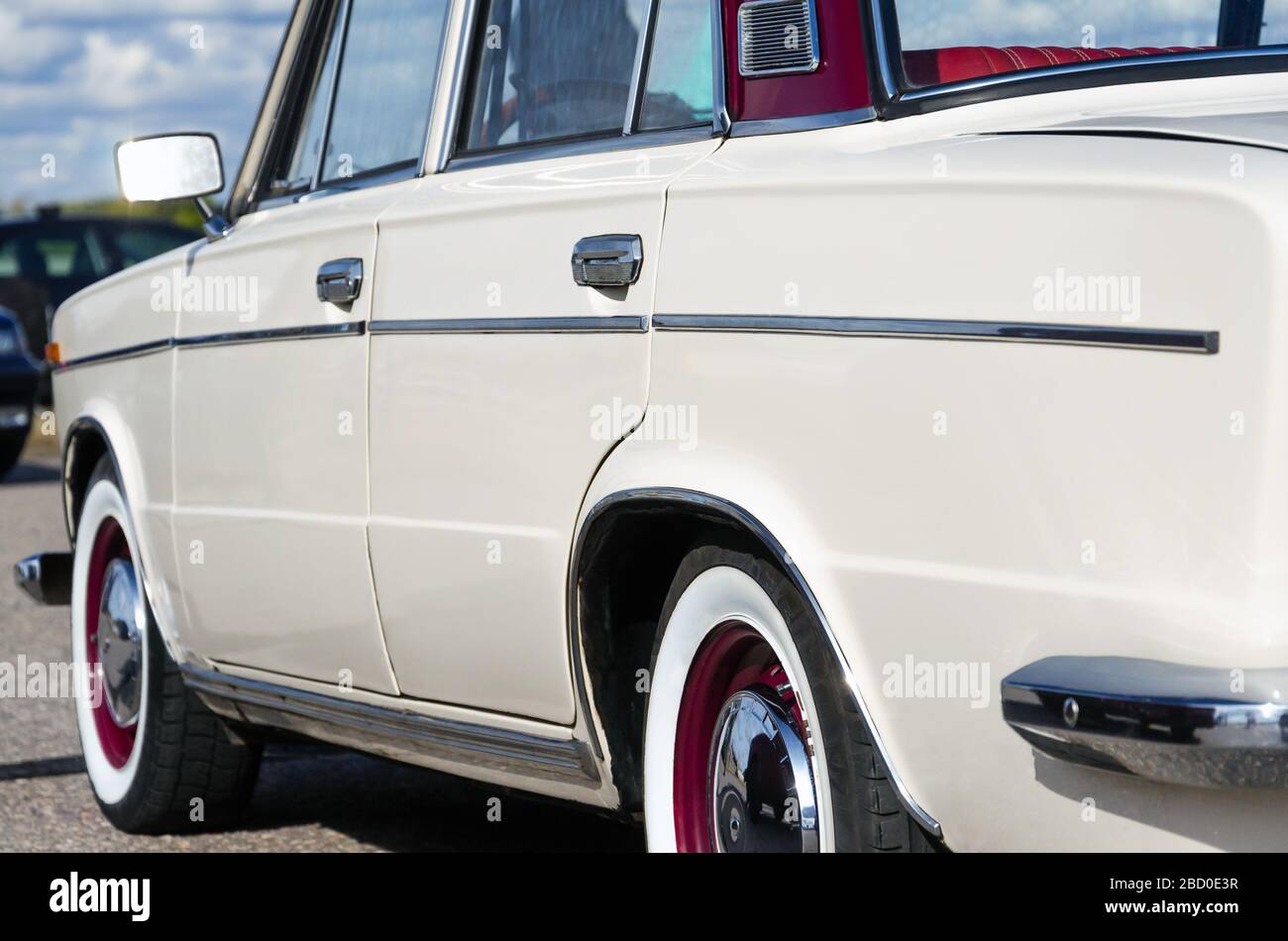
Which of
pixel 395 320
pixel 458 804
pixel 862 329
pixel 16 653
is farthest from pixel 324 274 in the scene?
pixel 16 653

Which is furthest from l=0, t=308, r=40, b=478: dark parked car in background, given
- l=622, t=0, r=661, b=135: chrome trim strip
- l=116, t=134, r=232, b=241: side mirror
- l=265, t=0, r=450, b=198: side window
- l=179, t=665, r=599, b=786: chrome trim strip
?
l=622, t=0, r=661, b=135: chrome trim strip

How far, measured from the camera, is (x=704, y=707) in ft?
9.85

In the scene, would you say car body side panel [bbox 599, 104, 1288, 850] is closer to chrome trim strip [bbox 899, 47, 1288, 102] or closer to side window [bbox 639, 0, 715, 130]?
chrome trim strip [bbox 899, 47, 1288, 102]

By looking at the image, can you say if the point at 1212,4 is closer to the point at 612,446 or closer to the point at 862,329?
the point at 862,329

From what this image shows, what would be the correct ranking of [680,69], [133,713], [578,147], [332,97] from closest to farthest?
[680,69]
[578,147]
[332,97]
[133,713]

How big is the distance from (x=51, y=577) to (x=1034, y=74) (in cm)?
348

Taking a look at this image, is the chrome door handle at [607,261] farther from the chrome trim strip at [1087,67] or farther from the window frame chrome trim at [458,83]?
the window frame chrome trim at [458,83]

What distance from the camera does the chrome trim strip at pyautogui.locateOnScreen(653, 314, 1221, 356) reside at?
2.13m

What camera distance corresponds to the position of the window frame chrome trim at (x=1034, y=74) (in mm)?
2688

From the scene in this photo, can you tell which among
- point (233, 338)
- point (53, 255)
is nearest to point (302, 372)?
point (233, 338)

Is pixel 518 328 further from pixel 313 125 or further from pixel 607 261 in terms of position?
pixel 313 125

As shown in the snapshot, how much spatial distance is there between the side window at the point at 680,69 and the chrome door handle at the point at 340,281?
0.72 m

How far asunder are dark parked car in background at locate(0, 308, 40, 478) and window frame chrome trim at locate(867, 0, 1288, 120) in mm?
13336

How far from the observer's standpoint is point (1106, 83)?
8.77ft
